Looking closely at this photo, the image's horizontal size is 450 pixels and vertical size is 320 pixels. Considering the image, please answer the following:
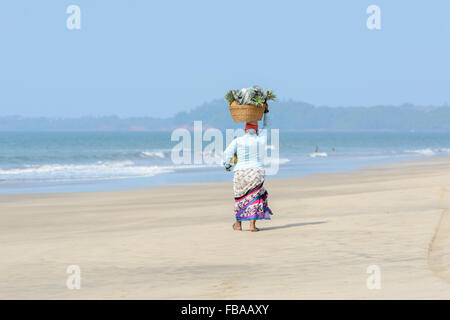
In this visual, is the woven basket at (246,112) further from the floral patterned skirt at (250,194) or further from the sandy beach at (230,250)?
the sandy beach at (230,250)

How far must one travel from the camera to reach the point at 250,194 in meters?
10.2

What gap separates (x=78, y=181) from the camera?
2647cm

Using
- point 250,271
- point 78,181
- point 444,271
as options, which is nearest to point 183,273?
point 250,271

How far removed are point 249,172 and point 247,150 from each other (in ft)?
1.12

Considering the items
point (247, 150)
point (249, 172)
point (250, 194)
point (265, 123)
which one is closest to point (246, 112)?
point (265, 123)

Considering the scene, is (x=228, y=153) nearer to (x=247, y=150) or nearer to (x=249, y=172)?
(x=247, y=150)

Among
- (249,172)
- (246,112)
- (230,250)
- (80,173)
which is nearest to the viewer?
(230,250)

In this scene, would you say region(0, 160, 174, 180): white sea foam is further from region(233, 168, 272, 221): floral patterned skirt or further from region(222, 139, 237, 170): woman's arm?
region(222, 139, 237, 170): woman's arm

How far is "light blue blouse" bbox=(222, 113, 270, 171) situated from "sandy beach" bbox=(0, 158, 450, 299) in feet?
3.53

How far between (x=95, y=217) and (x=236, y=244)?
199 inches

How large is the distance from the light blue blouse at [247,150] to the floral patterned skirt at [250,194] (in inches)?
4.2

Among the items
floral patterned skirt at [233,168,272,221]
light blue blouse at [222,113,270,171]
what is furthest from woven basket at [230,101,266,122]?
floral patterned skirt at [233,168,272,221]

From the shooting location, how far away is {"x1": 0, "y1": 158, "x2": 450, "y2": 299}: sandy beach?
21.1 ft
